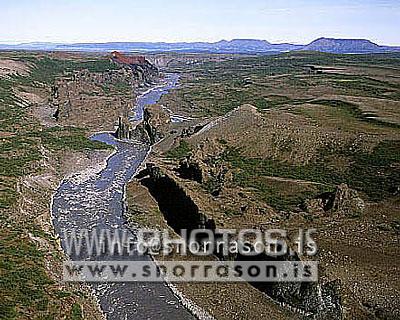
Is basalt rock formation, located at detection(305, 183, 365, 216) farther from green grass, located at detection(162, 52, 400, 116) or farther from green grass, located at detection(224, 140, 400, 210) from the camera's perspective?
green grass, located at detection(162, 52, 400, 116)

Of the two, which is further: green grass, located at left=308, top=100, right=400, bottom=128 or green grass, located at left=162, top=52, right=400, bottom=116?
green grass, located at left=162, top=52, right=400, bottom=116

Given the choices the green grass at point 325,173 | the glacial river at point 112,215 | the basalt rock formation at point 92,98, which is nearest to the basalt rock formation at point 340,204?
the green grass at point 325,173

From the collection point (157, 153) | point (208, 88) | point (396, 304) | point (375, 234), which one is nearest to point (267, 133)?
point (157, 153)

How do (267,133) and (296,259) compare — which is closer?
(296,259)

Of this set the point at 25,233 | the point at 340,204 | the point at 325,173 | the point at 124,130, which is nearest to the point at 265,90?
the point at 124,130

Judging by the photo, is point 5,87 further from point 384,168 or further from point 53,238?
point 384,168

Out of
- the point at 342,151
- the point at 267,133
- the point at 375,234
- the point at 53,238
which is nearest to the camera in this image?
the point at 375,234

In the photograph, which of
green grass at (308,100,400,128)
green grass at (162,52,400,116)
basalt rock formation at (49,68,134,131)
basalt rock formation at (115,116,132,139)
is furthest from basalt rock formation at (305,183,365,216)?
green grass at (162,52,400,116)

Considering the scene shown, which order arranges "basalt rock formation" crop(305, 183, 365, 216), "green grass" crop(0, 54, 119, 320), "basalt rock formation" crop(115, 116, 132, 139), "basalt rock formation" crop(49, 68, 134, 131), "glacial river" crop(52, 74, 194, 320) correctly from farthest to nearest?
1. "basalt rock formation" crop(49, 68, 134, 131)
2. "basalt rock formation" crop(115, 116, 132, 139)
3. "basalt rock formation" crop(305, 183, 365, 216)
4. "glacial river" crop(52, 74, 194, 320)
5. "green grass" crop(0, 54, 119, 320)
